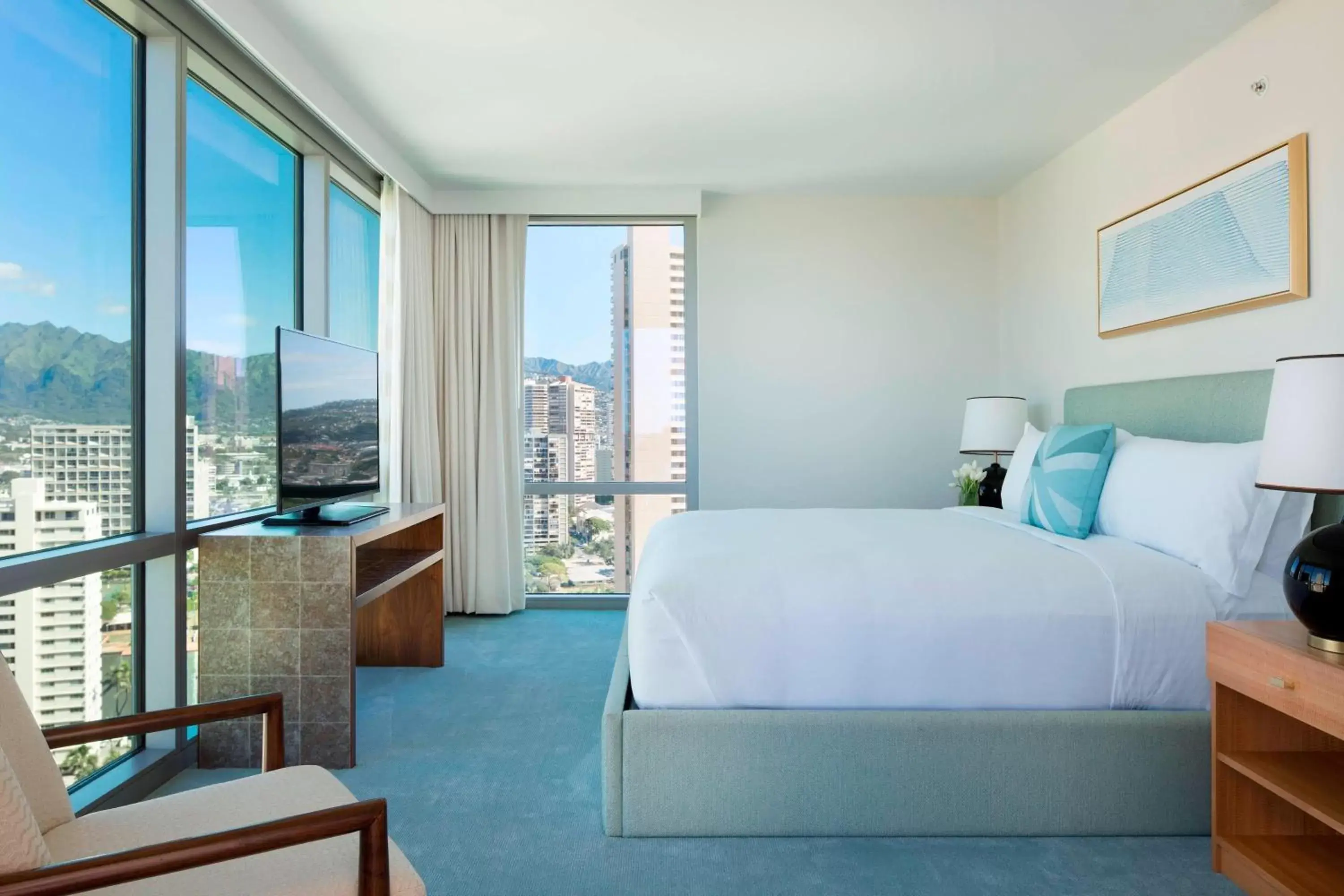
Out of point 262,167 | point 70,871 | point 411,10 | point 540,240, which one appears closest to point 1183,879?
point 70,871

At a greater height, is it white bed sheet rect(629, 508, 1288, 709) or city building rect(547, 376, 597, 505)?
city building rect(547, 376, 597, 505)

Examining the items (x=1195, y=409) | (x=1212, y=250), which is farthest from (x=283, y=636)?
(x=1212, y=250)

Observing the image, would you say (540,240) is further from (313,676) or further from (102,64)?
(313,676)

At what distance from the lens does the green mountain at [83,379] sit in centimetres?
205

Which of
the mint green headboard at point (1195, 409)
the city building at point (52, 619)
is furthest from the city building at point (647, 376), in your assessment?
the city building at point (52, 619)

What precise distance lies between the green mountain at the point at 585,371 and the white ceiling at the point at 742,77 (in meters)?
1.15

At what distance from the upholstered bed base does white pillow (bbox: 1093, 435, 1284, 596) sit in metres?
0.46

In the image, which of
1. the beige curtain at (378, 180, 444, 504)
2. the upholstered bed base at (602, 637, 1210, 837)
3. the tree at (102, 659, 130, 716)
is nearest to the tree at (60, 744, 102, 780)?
the tree at (102, 659, 130, 716)

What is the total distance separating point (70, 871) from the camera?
1.01 metres

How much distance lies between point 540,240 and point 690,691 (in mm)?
3599

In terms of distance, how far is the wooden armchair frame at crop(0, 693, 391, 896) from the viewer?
1006 mm

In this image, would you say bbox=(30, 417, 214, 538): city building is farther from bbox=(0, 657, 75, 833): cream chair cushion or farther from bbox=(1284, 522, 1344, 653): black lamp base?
bbox=(1284, 522, 1344, 653): black lamp base

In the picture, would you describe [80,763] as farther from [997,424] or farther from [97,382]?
[997,424]

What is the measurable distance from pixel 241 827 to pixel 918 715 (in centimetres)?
159
